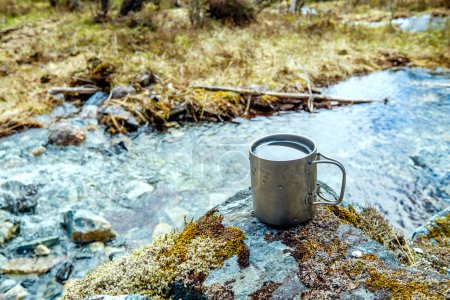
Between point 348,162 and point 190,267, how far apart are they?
456cm

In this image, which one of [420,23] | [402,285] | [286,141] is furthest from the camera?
[420,23]

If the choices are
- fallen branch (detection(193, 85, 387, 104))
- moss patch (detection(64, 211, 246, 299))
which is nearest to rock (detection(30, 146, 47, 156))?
fallen branch (detection(193, 85, 387, 104))

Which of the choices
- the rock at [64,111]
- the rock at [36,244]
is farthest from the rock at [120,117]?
the rock at [36,244]

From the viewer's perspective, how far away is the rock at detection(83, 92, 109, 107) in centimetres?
771

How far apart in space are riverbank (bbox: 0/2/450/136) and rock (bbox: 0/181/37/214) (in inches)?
92.7

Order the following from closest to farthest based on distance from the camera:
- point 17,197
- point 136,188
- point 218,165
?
point 17,197 < point 136,188 < point 218,165

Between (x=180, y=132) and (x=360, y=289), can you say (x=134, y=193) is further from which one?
(x=360, y=289)

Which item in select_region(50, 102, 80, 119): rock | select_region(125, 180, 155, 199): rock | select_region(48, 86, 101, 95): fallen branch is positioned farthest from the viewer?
select_region(48, 86, 101, 95): fallen branch

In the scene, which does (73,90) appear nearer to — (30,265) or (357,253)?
(30,265)

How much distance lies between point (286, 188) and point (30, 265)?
116 inches

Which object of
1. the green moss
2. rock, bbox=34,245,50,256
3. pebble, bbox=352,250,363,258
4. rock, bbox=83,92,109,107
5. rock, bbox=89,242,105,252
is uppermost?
pebble, bbox=352,250,363,258

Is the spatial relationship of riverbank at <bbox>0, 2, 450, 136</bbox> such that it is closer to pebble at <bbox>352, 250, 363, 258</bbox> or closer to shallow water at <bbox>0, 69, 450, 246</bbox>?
shallow water at <bbox>0, 69, 450, 246</bbox>

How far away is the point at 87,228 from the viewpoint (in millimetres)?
3885

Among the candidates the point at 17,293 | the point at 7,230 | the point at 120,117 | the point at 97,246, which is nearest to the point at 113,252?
the point at 97,246
